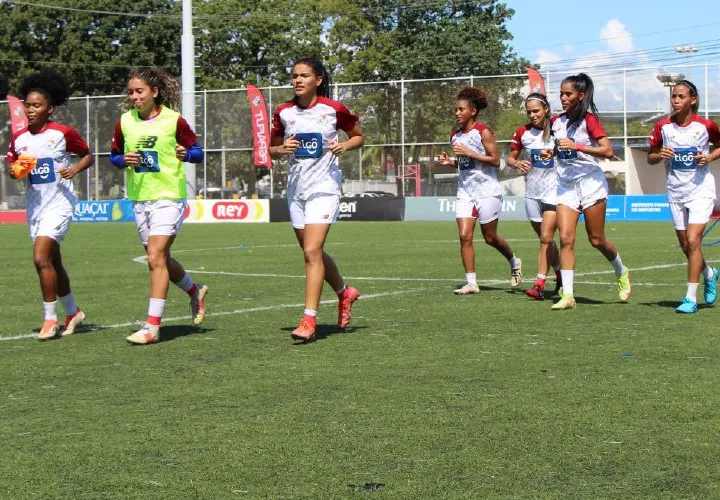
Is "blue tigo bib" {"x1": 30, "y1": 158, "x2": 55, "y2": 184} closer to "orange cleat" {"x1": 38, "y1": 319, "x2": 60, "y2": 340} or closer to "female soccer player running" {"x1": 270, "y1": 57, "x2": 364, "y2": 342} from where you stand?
"orange cleat" {"x1": 38, "y1": 319, "x2": 60, "y2": 340}

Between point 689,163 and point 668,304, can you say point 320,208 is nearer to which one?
point 689,163

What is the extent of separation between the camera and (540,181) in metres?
13.2

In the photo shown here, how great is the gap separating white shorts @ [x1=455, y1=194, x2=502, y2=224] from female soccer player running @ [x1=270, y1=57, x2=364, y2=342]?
394cm

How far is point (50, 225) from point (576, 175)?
4631mm

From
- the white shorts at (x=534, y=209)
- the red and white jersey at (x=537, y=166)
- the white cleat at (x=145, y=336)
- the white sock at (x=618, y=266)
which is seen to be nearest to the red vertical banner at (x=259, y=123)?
the red and white jersey at (x=537, y=166)

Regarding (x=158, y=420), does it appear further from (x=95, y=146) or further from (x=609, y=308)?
(x=95, y=146)

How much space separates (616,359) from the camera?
26.2 feet

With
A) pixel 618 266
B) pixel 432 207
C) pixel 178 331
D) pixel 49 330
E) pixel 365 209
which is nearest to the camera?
pixel 49 330

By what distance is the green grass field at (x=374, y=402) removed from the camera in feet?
16.3

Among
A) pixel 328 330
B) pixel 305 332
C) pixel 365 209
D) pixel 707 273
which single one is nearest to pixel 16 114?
pixel 365 209

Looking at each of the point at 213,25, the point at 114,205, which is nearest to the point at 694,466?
the point at 114,205

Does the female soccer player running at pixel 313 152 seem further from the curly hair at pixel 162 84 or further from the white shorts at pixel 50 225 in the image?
the white shorts at pixel 50 225

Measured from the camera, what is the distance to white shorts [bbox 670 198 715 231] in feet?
36.0

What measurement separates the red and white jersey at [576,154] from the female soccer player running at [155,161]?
365 centimetres
